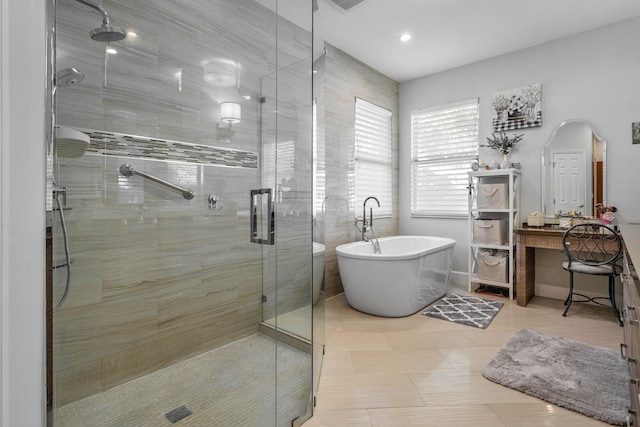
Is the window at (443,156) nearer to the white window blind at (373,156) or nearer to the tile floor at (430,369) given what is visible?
the white window blind at (373,156)

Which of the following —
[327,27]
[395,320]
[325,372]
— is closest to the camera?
[325,372]

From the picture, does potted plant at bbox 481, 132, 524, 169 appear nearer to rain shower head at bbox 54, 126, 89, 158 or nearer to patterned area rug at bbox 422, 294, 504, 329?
patterned area rug at bbox 422, 294, 504, 329

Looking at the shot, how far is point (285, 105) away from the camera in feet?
6.88

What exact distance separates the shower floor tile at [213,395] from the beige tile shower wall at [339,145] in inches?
68.1

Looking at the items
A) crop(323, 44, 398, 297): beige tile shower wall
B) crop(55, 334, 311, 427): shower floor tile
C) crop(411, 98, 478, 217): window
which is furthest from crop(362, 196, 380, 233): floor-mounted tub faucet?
crop(55, 334, 311, 427): shower floor tile

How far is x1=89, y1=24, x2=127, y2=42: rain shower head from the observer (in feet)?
5.74

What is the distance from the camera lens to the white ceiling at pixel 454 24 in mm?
2941

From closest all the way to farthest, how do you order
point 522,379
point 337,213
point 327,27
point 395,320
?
point 522,379
point 395,320
point 327,27
point 337,213

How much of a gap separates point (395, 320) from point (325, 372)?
3.53 feet

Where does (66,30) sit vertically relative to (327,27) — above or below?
below

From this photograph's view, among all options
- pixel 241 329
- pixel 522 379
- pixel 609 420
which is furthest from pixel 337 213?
pixel 609 420

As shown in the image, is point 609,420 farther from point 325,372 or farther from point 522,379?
point 325,372

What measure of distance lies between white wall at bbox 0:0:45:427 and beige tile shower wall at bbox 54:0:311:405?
3.06ft

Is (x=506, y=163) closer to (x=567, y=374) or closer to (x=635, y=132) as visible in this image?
(x=635, y=132)
